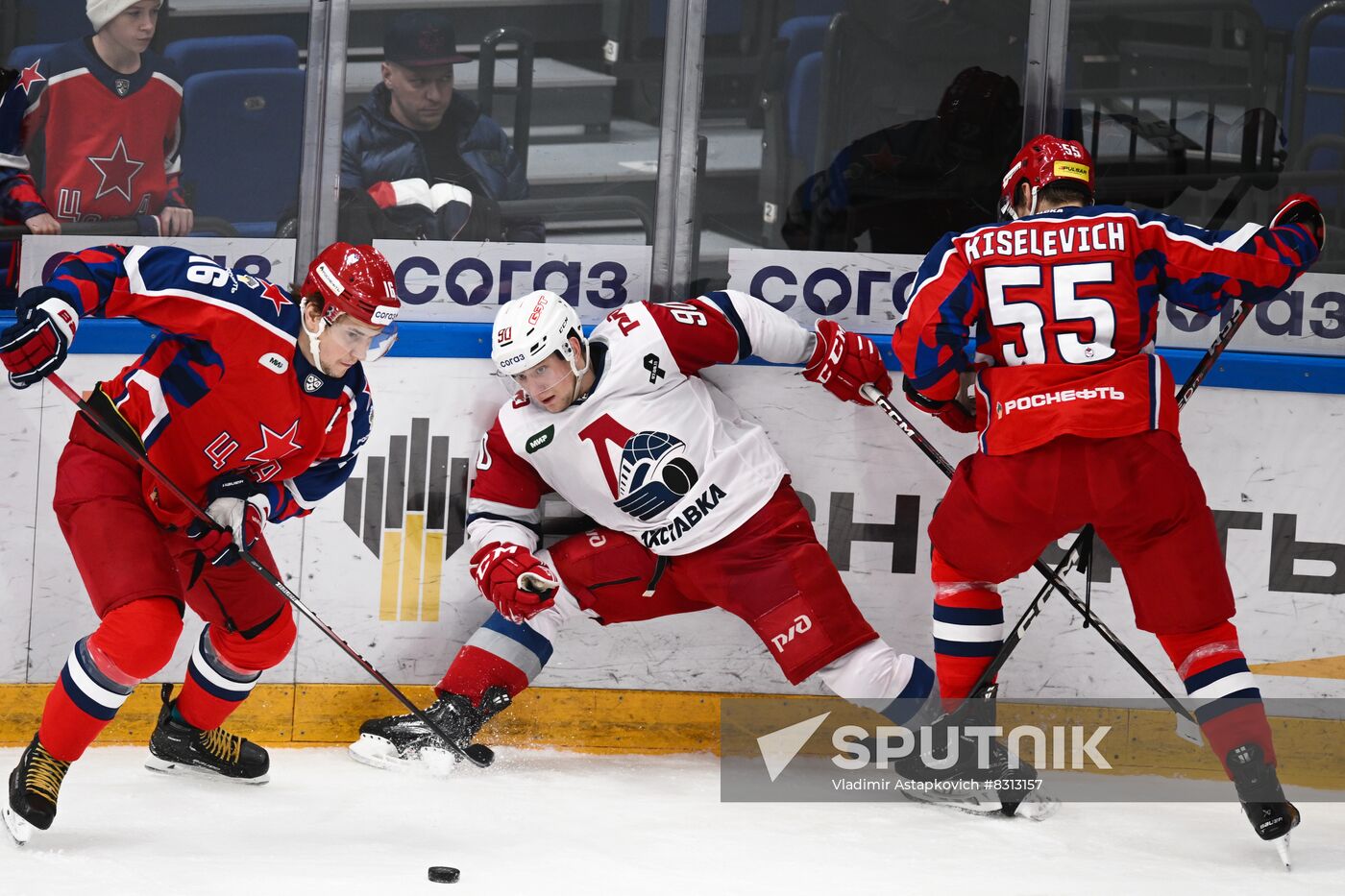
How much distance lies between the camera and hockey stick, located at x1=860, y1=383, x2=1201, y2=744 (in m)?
3.36

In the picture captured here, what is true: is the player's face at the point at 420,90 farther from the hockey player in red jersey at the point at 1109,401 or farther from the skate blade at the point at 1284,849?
the skate blade at the point at 1284,849

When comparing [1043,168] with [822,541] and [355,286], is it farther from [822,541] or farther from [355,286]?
[355,286]

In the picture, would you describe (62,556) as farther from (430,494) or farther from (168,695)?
(430,494)

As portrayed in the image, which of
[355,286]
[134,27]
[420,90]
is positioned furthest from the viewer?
[420,90]

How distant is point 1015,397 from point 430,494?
1374mm

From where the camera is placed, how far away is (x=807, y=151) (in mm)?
3811

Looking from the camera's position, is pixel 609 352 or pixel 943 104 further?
pixel 943 104

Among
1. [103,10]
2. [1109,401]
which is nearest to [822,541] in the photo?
[1109,401]

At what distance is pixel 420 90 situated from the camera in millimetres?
3729

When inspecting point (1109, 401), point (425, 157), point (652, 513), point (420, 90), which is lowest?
point (652, 513)

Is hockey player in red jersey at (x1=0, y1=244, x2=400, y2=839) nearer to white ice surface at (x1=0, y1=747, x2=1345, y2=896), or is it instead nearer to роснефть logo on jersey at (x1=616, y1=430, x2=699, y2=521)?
white ice surface at (x1=0, y1=747, x2=1345, y2=896)

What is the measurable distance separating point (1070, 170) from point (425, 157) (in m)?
1.49

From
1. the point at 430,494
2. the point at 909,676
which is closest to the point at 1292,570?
the point at 909,676

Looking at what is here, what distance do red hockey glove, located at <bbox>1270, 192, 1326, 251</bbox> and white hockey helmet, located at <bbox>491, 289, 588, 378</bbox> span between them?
4.86ft
